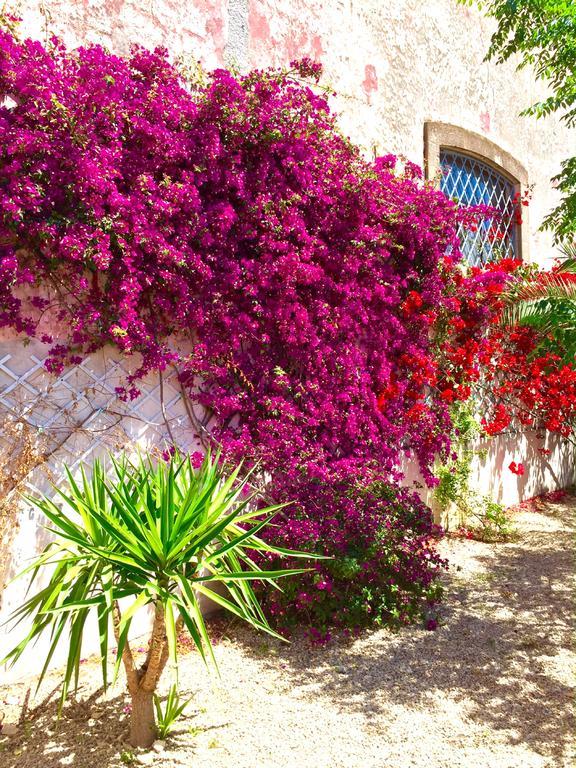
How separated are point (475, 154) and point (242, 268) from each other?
13.7ft

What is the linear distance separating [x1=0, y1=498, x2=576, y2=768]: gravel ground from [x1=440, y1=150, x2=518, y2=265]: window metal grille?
13.5 feet

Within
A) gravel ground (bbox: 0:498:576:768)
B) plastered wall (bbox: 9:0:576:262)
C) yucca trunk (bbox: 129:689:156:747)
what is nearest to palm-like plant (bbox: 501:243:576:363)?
plastered wall (bbox: 9:0:576:262)

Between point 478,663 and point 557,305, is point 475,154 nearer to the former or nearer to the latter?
point 557,305

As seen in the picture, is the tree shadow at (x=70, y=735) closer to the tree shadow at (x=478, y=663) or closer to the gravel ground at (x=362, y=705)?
the gravel ground at (x=362, y=705)

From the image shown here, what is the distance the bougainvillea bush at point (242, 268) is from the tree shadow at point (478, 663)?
290 mm

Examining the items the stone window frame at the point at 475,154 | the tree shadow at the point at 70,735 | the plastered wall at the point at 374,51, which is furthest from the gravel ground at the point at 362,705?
the stone window frame at the point at 475,154

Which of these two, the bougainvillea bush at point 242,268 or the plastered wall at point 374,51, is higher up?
the plastered wall at point 374,51

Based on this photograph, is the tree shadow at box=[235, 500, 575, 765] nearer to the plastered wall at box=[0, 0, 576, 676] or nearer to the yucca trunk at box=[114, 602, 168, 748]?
the yucca trunk at box=[114, 602, 168, 748]

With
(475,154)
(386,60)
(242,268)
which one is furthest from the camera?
(475,154)

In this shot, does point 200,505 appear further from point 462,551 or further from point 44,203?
point 462,551

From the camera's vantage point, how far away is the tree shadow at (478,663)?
2885mm

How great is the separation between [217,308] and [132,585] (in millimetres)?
1959

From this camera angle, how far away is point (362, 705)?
2986 mm

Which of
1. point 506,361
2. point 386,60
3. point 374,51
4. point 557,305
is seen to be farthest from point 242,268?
point 506,361
